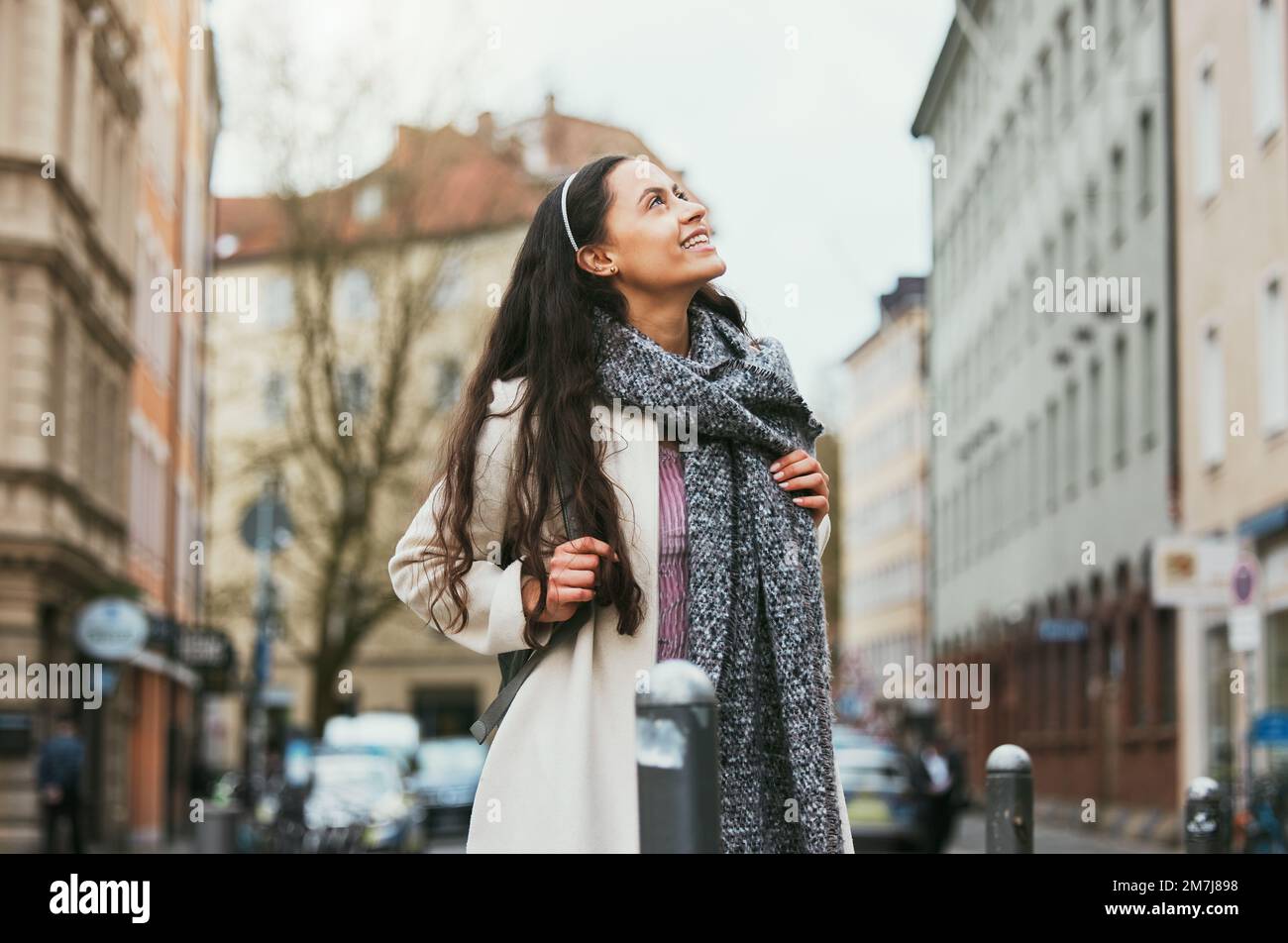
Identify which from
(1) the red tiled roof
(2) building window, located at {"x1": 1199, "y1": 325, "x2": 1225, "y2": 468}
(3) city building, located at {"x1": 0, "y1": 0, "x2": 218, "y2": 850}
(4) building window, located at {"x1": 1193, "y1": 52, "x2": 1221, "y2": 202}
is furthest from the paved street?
(1) the red tiled roof

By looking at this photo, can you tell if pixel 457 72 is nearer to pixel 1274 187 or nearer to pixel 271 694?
pixel 1274 187

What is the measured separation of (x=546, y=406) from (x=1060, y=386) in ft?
133

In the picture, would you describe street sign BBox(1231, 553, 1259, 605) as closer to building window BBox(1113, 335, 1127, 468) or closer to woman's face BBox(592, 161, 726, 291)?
woman's face BBox(592, 161, 726, 291)

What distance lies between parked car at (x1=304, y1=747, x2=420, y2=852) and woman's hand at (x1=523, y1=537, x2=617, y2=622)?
18898 mm

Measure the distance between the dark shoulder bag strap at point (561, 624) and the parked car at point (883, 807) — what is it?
21921 mm

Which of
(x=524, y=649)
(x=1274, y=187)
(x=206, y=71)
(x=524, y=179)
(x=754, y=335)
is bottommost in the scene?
(x=524, y=649)

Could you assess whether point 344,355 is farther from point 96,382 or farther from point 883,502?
point 883,502

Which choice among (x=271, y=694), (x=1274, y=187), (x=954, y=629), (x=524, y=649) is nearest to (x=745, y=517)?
(x=524, y=649)

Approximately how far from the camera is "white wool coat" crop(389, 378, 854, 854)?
136 inches

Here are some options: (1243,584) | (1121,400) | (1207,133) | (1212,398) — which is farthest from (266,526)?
(1121,400)

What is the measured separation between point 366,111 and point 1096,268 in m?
12.7

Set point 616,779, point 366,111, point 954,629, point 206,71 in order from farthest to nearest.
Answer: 1. point 954,629
2. point 206,71
3. point 366,111
4. point 616,779

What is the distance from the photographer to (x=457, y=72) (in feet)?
123
